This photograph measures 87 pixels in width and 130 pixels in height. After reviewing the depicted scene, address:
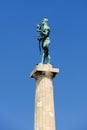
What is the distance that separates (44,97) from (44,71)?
219 cm

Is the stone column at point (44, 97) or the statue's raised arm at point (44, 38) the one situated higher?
the statue's raised arm at point (44, 38)

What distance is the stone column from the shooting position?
2811 centimetres

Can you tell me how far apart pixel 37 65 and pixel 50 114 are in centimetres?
421

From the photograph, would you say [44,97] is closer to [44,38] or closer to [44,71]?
[44,71]

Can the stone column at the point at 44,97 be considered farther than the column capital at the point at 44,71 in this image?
No

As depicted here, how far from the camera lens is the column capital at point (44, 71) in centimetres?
2977

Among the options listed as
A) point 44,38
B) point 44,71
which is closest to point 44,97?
point 44,71

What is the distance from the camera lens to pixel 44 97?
28906 mm

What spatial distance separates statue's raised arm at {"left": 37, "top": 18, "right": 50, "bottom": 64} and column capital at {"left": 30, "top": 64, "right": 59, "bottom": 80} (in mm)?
1141

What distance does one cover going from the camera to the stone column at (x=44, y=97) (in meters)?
28.1

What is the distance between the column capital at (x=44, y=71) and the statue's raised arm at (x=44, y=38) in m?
1.14

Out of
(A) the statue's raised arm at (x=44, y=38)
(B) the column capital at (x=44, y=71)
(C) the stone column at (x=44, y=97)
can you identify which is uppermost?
(A) the statue's raised arm at (x=44, y=38)

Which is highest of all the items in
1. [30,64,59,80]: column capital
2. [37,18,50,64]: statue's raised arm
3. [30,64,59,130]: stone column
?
[37,18,50,64]: statue's raised arm

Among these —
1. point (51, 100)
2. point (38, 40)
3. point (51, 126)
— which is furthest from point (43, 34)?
point (51, 126)
